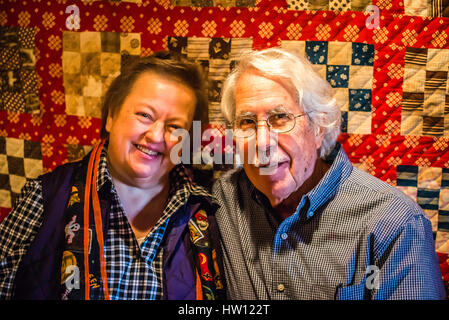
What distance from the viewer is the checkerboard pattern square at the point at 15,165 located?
1872 millimetres

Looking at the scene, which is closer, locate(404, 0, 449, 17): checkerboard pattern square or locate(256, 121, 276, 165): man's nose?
locate(256, 121, 276, 165): man's nose

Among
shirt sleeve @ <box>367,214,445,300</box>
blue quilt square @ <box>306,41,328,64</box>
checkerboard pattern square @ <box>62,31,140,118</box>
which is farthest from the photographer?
checkerboard pattern square @ <box>62,31,140,118</box>

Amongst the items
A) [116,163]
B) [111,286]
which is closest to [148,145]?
[116,163]

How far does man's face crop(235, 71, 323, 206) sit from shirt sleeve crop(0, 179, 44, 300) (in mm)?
827

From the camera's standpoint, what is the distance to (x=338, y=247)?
1198 mm

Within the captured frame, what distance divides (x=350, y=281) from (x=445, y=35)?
45.0 inches

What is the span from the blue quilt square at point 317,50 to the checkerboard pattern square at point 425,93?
0.36 metres

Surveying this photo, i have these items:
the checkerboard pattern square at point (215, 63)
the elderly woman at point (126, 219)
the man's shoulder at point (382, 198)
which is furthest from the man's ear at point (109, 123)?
the man's shoulder at point (382, 198)

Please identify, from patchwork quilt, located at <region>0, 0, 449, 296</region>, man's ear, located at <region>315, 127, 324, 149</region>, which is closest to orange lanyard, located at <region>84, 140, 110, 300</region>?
patchwork quilt, located at <region>0, 0, 449, 296</region>

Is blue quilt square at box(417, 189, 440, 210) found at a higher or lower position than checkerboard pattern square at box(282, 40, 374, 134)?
lower

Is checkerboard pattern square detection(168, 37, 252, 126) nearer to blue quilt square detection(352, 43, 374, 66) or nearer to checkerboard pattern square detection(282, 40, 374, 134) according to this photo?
Result: checkerboard pattern square detection(282, 40, 374, 134)

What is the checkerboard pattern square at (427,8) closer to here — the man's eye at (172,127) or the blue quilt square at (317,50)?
the blue quilt square at (317,50)

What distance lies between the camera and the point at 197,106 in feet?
4.98

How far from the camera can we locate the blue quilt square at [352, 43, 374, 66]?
1.55 m
